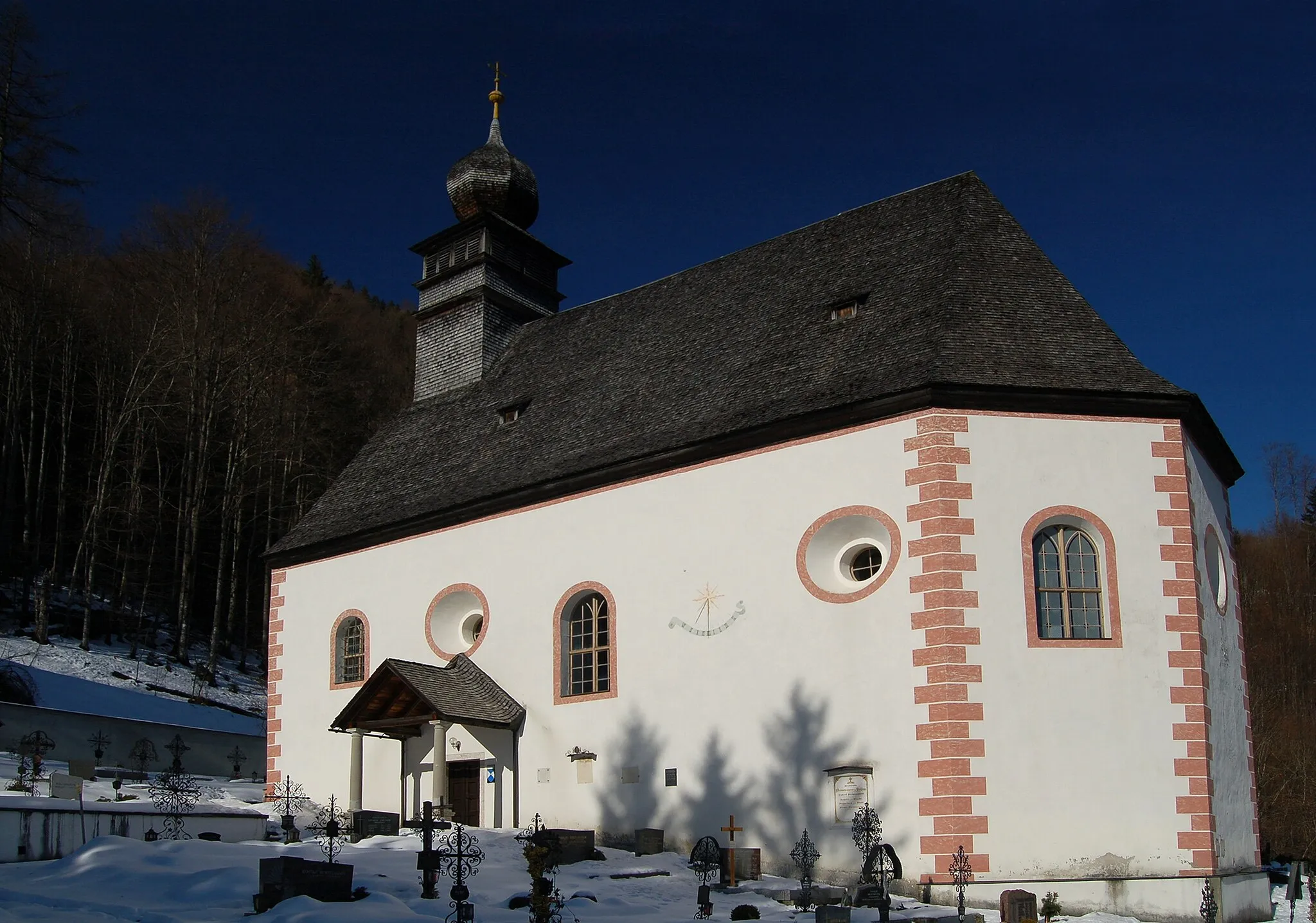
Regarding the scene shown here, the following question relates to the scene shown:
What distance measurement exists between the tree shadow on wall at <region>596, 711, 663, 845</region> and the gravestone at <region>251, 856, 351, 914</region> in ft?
20.0

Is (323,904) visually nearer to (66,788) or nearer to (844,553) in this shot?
(66,788)

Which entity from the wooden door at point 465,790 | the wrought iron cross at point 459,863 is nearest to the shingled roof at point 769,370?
the wooden door at point 465,790

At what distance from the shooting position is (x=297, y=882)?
37.6ft

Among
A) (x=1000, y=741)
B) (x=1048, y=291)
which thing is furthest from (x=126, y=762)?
(x=1048, y=291)

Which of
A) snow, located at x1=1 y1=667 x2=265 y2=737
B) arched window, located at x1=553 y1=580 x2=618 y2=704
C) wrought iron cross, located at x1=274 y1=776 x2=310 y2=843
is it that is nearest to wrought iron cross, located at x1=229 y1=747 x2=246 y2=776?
snow, located at x1=1 y1=667 x2=265 y2=737

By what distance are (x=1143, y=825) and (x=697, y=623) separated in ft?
19.4

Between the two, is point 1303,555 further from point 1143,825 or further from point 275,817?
point 275,817

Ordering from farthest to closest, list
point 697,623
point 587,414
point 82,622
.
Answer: point 82,622 → point 587,414 → point 697,623

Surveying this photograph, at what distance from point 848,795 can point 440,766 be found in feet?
20.9

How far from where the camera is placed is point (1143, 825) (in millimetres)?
14500

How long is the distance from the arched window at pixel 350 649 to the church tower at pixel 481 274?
5.72m

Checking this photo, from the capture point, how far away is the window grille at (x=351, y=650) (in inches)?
850

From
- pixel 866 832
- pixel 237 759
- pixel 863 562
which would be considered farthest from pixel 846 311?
pixel 237 759

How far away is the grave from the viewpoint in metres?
15.9
